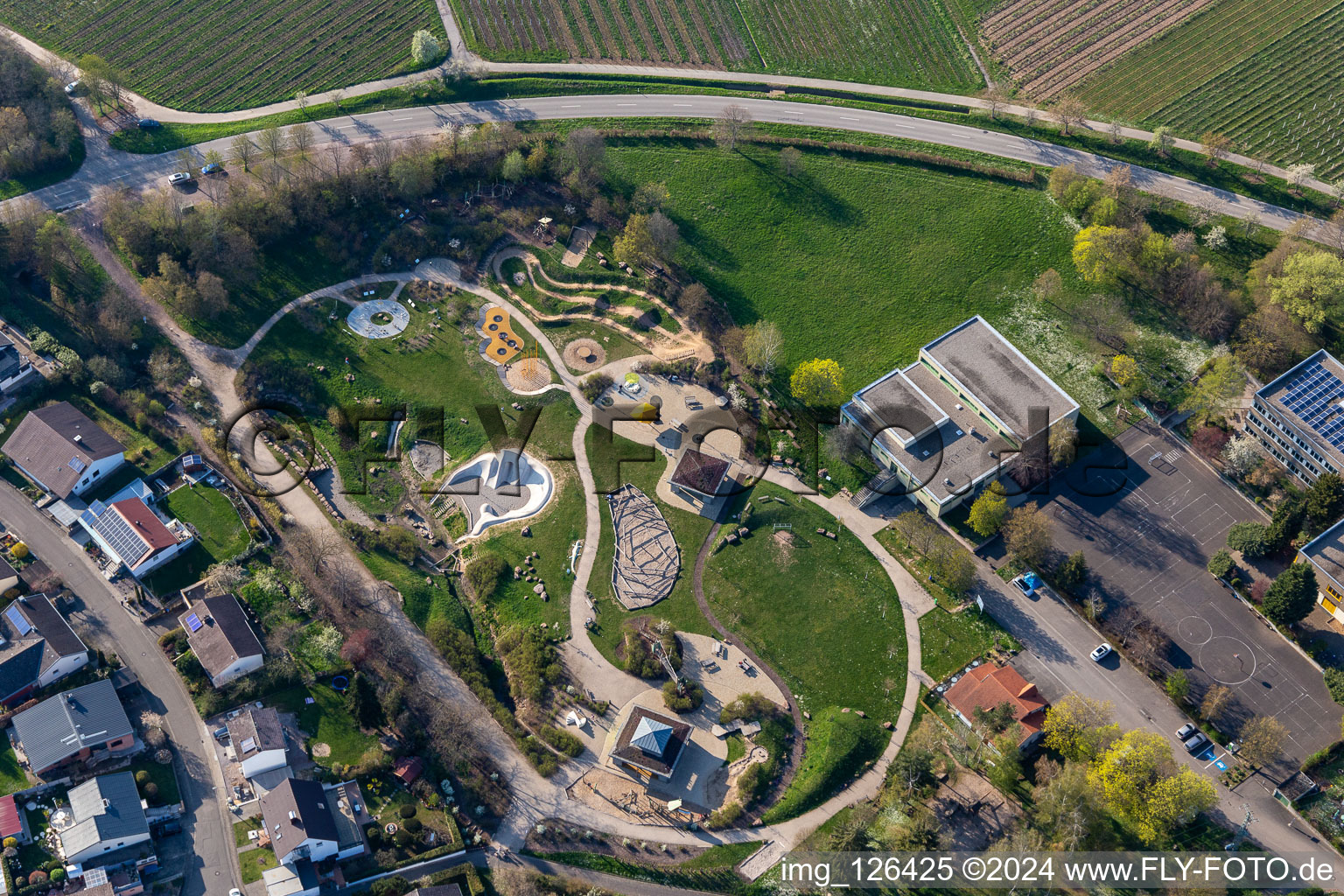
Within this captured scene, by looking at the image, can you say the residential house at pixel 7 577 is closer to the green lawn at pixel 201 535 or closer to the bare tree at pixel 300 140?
the green lawn at pixel 201 535

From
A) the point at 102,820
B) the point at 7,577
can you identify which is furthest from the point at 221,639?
the point at 7,577

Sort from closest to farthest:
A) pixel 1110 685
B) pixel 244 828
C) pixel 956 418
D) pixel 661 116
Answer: pixel 244 828 → pixel 1110 685 → pixel 956 418 → pixel 661 116

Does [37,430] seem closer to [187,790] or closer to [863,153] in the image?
[187,790]

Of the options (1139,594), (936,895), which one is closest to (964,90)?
(1139,594)

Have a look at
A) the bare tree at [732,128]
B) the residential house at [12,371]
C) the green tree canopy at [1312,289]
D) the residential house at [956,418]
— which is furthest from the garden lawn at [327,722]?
the green tree canopy at [1312,289]

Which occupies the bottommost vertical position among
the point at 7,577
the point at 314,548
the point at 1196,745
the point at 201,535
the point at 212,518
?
the point at 1196,745

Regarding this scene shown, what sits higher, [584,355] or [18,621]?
[18,621]

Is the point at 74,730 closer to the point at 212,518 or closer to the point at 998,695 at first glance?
the point at 212,518
